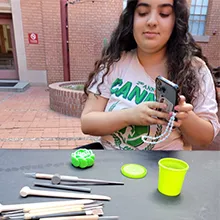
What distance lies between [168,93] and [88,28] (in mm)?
5551

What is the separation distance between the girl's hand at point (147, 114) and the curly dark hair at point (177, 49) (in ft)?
0.67

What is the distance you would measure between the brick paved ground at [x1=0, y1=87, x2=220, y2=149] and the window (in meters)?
4.93

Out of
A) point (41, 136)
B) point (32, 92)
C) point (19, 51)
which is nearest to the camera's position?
point (41, 136)

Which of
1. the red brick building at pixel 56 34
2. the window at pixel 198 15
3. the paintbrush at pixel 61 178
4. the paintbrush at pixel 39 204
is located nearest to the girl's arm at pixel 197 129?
the paintbrush at pixel 61 178

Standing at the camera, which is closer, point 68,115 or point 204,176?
point 204,176

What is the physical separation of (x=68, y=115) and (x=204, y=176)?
2908 millimetres

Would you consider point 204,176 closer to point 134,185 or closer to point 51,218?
point 134,185

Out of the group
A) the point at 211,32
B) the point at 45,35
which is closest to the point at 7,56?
the point at 45,35

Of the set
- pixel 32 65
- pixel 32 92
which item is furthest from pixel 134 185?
pixel 32 65

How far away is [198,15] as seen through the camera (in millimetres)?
6152

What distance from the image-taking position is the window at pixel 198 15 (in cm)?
605

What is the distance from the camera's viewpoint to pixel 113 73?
1.01 m

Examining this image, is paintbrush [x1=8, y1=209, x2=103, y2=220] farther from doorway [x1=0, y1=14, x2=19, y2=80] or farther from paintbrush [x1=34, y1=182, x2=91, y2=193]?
doorway [x1=0, y1=14, x2=19, y2=80]

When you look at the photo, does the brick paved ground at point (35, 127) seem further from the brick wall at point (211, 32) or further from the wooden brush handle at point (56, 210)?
the brick wall at point (211, 32)
